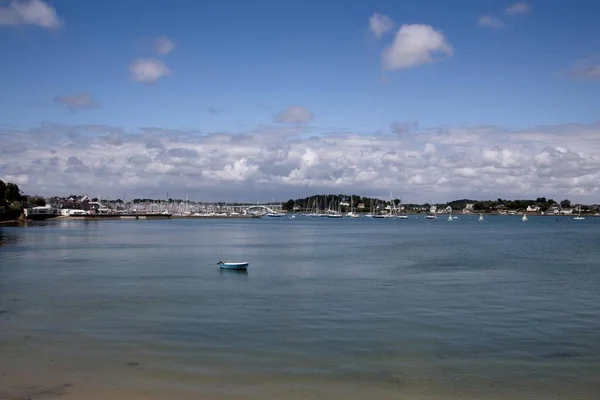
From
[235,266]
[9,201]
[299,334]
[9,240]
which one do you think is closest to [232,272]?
[235,266]

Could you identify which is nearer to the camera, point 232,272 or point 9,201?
point 232,272

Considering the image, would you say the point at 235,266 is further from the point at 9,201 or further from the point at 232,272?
the point at 9,201

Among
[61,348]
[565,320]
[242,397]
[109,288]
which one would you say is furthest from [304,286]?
[242,397]

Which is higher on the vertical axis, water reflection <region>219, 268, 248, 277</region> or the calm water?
water reflection <region>219, 268, 248, 277</region>

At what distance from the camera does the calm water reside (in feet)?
50.3

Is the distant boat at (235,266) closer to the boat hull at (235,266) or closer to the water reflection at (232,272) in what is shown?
the boat hull at (235,266)

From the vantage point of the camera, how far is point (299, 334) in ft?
68.8

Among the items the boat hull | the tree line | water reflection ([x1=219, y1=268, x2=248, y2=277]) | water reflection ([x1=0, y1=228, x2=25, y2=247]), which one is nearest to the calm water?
water reflection ([x1=219, y1=268, x2=248, y2=277])

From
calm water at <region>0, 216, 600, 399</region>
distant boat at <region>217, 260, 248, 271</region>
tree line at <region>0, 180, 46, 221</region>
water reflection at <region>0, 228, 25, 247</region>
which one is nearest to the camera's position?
calm water at <region>0, 216, 600, 399</region>

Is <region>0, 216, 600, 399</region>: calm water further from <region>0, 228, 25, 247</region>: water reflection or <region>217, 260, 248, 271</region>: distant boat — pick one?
<region>0, 228, 25, 247</region>: water reflection

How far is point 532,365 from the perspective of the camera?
17234mm

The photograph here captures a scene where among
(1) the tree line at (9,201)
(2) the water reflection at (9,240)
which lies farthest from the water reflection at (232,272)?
(1) the tree line at (9,201)

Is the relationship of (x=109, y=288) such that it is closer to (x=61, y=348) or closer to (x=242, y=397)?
(x=61, y=348)

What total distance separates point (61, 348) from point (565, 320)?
19.2m
